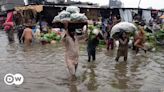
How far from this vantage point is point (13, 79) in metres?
8.69

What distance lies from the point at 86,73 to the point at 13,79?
2092mm

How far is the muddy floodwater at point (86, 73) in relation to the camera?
26.2 feet

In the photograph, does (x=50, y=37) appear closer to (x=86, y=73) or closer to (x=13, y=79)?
(x=86, y=73)

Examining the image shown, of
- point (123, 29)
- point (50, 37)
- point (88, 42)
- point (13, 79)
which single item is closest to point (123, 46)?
point (88, 42)

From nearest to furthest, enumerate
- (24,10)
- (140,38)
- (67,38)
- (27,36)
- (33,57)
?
1. (67,38)
2. (33,57)
3. (140,38)
4. (27,36)
5. (24,10)

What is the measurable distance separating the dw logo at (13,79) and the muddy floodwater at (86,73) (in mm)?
120

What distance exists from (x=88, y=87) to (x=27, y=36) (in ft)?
29.9

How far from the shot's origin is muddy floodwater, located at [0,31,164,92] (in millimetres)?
7988

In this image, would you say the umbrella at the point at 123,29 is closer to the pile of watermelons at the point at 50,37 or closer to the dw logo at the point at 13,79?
the dw logo at the point at 13,79

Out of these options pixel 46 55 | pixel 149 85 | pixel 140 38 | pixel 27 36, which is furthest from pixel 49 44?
pixel 149 85

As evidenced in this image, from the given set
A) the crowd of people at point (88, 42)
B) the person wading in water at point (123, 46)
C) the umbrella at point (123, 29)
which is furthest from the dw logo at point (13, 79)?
the umbrella at point (123, 29)

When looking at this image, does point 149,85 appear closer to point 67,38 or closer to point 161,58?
point 67,38

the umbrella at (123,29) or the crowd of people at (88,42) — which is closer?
the crowd of people at (88,42)

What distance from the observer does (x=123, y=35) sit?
39.4ft
